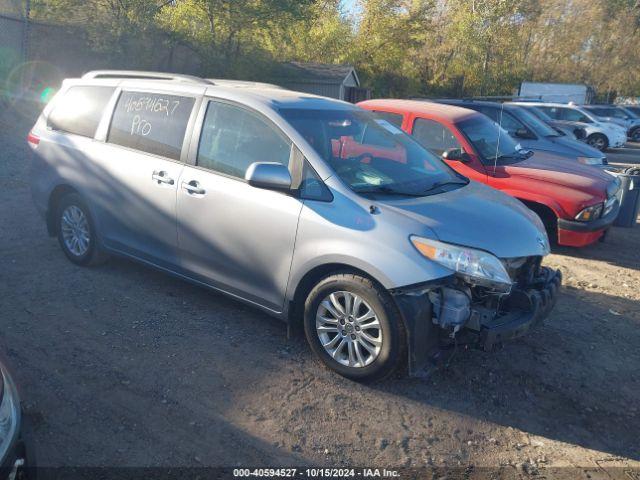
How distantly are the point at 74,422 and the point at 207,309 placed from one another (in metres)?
1.72

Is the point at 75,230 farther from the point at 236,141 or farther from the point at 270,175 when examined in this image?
the point at 270,175

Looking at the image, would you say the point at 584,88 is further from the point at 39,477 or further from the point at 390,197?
the point at 39,477

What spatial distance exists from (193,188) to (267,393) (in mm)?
1732

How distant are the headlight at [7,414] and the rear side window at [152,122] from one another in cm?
252

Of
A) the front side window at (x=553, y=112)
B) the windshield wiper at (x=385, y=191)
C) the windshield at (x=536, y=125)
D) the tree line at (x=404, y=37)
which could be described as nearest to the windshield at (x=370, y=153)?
the windshield wiper at (x=385, y=191)

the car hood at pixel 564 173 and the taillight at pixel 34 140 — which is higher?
the car hood at pixel 564 173

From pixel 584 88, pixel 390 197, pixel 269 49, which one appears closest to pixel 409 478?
pixel 390 197

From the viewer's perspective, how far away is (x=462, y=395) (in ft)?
12.9

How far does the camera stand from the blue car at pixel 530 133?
399 inches

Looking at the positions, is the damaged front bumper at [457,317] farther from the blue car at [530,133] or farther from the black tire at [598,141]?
the black tire at [598,141]

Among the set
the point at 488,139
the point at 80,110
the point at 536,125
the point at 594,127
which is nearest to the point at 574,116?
the point at 594,127

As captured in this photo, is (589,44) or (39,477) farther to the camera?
(589,44)

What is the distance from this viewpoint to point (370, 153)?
4582 mm

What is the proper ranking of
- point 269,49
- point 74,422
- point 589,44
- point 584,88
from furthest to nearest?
point 589,44 → point 584,88 → point 269,49 → point 74,422
